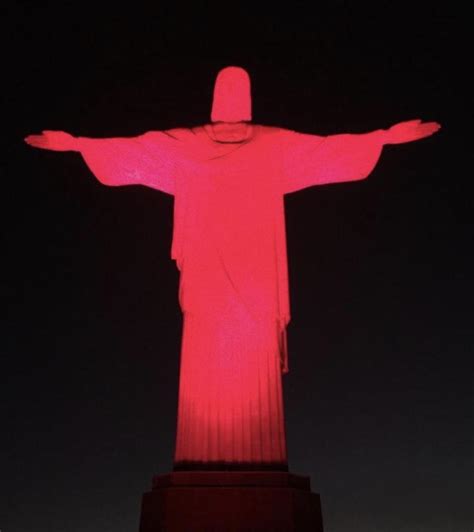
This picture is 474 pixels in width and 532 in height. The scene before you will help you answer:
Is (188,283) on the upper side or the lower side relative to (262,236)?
lower

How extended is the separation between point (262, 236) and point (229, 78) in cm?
215

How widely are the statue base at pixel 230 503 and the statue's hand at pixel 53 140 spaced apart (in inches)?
148

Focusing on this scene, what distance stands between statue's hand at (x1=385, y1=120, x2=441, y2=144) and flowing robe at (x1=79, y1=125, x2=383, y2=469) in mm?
233

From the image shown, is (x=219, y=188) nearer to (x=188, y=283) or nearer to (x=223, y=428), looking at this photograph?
(x=188, y=283)

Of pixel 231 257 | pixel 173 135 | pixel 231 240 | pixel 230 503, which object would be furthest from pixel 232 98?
pixel 230 503

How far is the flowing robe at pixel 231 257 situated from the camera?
20.0 ft

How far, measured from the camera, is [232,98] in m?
7.63

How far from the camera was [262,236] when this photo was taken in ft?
22.6

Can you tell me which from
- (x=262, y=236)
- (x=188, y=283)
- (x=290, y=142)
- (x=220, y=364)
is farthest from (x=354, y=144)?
(x=220, y=364)

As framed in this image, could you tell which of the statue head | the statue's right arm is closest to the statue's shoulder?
the statue's right arm

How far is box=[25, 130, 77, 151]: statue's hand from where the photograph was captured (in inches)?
277

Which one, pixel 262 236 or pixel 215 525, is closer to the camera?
pixel 215 525

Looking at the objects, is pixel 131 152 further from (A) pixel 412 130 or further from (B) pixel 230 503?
(B) pixel 230 503

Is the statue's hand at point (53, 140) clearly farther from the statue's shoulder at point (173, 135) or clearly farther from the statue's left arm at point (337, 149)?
the statue's left arm at point (337, 149)
